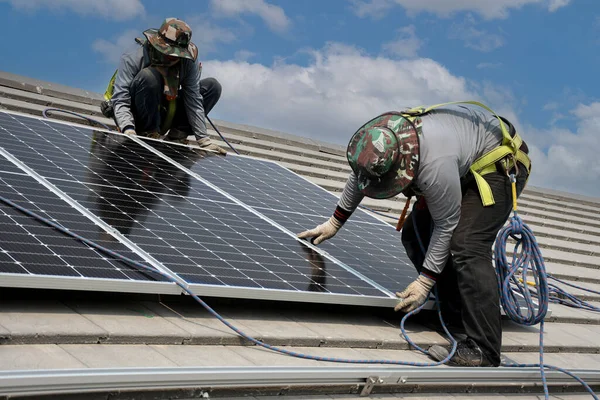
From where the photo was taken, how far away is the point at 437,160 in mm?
5078

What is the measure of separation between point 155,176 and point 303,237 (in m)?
1.29

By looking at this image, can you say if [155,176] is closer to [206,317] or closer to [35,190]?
[35,190]

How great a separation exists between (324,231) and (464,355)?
1461 mm

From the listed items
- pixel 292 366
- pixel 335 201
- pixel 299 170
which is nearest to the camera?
pixel 292 366

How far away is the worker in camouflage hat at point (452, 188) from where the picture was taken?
509 centimetres

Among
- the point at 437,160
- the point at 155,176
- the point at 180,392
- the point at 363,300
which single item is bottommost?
the point at 180,392

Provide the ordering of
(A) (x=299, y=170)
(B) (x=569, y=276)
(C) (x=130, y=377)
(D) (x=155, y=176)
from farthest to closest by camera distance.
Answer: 1. (A) (x=299, y=170)
2. (B) (x=569, y=276)
3. (D) (x=155, y=176)
4. (C) (x=130, y=377)

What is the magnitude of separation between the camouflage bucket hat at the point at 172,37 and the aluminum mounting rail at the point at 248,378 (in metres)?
4.51

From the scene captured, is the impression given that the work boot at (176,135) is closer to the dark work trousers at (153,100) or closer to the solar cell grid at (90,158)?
the dark work trousers at (153,100)

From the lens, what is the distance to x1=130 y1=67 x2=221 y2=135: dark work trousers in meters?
8.20

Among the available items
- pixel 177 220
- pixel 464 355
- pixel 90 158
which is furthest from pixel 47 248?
pixel 464 355

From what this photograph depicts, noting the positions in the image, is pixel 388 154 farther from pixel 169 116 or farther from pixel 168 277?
pixel 169 116

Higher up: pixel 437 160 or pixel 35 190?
pixel 437 160

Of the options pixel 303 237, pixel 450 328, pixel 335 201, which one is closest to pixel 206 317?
pixel 303 237
